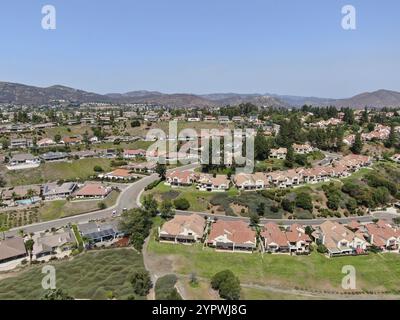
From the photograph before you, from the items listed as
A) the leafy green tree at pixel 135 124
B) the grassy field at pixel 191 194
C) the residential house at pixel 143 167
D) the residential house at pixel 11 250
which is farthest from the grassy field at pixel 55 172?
the leafy green tree at pixel 135 124

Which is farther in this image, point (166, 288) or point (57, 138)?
point (57, 138)

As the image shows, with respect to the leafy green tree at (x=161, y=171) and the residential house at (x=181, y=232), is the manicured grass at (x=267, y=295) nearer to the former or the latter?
the residential house at (x=181, y=232)

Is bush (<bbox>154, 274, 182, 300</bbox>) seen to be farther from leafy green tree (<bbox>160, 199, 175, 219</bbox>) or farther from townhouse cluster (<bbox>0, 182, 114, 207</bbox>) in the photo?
townhouse cluster (<bbox>0, 182, 114, 207</bbox>)

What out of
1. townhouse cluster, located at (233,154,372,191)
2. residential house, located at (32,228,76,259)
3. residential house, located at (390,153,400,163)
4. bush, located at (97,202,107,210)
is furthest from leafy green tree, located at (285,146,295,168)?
residential house, located at (32,228,76,259)

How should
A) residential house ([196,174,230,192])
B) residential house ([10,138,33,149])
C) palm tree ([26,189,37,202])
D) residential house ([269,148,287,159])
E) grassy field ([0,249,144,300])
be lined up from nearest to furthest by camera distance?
grassy field ([0,249,144,300]) < palm tree ([26,189,37,202]) < residential house ([196,174,230,192]) < residential house ([269,148,287,159]) < residential house ([10,138,33,149])

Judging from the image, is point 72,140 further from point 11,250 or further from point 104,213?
point 11,250

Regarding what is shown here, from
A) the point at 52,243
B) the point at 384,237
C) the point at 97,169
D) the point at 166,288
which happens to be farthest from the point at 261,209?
the point at 97,169
